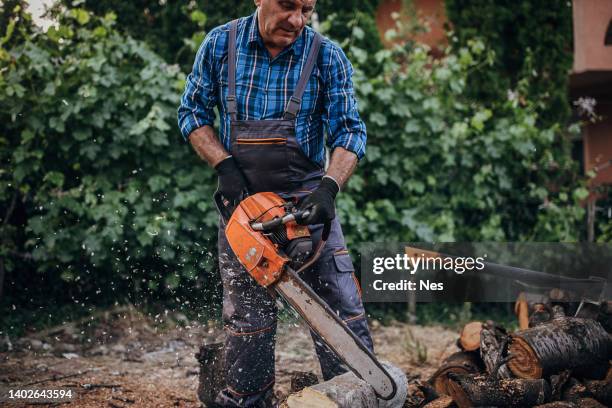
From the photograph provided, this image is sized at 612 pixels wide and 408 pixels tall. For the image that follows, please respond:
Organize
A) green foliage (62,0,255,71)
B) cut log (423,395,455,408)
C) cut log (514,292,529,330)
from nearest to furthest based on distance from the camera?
1. cut log (423,395,455,408)
2. cut log (514,292,529,330)
3. green foliage (62,0,255,71)

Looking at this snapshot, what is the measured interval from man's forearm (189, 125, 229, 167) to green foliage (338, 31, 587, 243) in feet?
8.94

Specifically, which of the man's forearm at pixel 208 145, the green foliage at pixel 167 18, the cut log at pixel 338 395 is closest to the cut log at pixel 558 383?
the cut log at pixel 338 395

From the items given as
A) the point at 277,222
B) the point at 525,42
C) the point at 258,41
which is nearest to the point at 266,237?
the point at 277,222

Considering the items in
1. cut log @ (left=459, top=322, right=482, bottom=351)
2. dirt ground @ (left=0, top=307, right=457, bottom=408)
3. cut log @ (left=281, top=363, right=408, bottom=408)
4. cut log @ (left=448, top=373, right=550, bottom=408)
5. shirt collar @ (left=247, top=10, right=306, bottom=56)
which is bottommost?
dirt ground @ (left=0, top=307, right=457, bottom=408)

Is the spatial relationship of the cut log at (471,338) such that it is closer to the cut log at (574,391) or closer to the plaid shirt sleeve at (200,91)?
the cut log at (574,391)

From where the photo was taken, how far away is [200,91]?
2828mm

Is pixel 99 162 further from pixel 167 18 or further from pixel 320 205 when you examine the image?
pixel 320 205

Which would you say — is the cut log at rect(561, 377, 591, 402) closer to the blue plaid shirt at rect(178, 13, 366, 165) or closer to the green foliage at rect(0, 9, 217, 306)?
the blue plaid shirt at rect(178, 13, 366, 165)

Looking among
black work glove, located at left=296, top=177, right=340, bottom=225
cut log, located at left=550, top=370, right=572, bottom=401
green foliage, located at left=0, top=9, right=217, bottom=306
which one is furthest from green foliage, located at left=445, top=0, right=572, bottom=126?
black work glove, located at left=296, top=177, right=340, bottom=225

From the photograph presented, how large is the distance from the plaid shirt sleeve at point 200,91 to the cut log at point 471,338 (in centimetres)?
175

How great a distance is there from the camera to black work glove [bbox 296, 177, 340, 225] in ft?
8.14

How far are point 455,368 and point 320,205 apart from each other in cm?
141

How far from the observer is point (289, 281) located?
2.49 metres

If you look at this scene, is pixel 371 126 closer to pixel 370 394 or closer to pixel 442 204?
pixel 442 204
